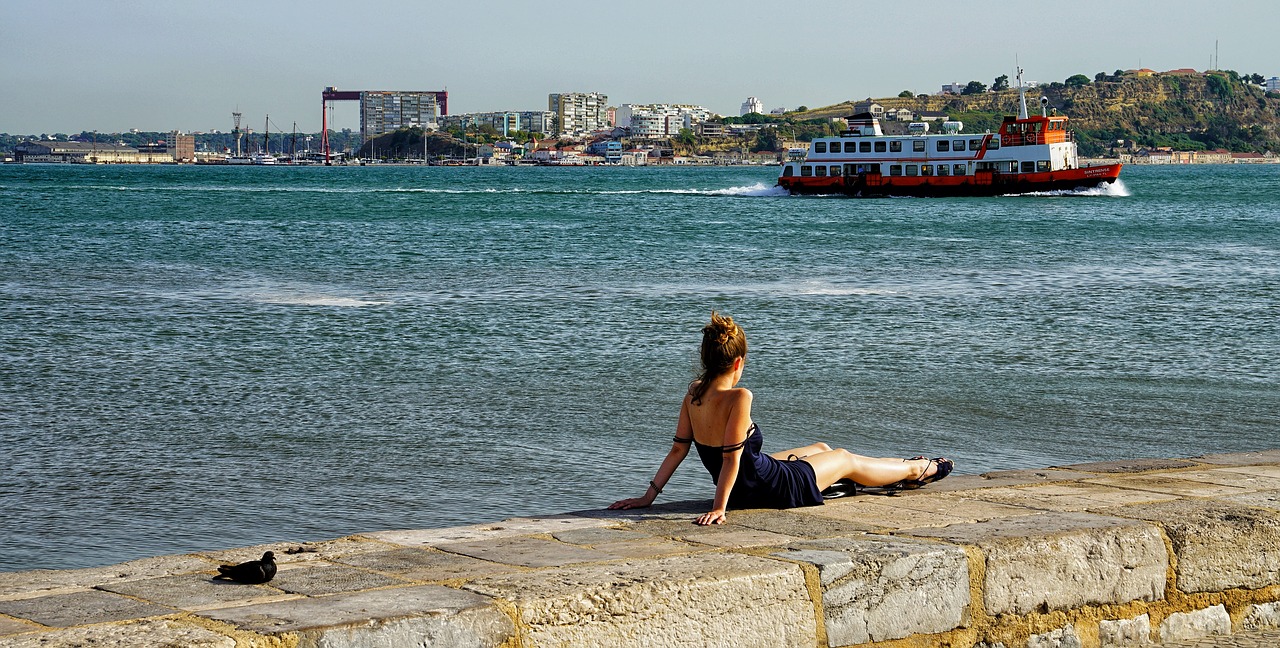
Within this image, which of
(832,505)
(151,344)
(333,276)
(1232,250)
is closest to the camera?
(832,505)

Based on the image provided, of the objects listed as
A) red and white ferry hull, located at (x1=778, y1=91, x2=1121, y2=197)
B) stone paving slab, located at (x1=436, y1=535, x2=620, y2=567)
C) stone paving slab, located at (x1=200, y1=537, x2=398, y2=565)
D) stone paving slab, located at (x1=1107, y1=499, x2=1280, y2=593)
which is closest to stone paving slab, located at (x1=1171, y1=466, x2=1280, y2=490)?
stone paving slab, located at (x1=1107, y1=499, x2=1280, y2=593)

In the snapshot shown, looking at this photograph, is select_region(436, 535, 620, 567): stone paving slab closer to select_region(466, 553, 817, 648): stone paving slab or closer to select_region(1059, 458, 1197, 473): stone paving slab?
select_region(466, 553, 817, 648): stone paving slab

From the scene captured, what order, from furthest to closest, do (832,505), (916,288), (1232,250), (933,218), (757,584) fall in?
(933,218), (1232,250), (916,288), (832,505), (757,584)

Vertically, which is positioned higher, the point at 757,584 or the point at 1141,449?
the point at 757,584

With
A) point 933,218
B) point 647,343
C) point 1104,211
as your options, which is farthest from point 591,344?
point 1104,211

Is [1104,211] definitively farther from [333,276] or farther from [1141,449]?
[1141,449]

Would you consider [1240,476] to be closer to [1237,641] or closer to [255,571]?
[1237,641]

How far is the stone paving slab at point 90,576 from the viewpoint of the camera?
4.19m

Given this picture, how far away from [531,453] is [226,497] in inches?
81.4

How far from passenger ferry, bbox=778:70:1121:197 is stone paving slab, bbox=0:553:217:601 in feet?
183

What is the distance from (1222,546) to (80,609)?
3.56 metres

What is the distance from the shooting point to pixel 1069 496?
5426 mm

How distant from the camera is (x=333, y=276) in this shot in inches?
973

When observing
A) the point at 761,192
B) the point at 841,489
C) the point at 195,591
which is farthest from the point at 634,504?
the point at 761,192
